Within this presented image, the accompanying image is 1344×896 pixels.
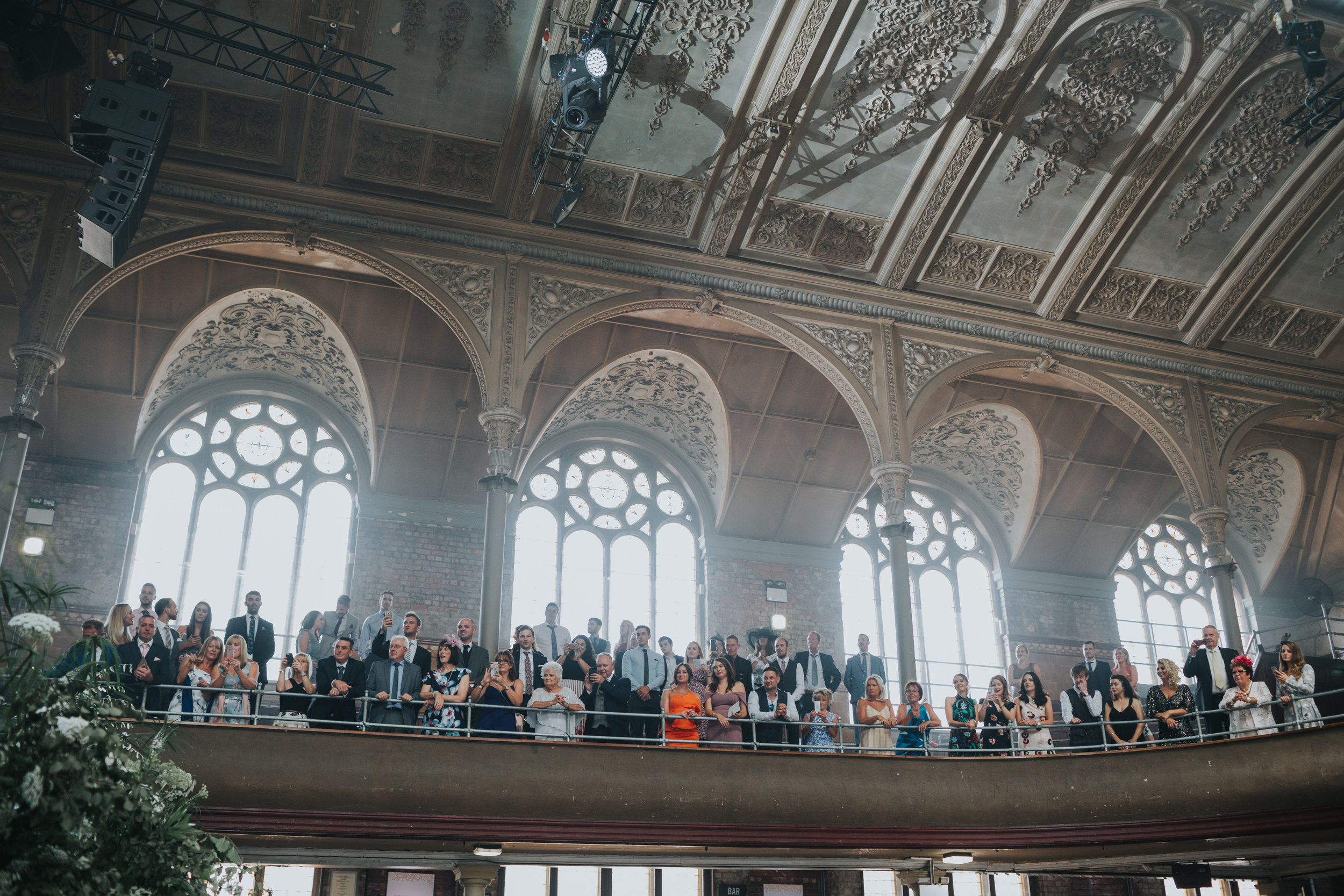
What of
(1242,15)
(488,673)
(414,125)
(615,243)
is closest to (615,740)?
(488,673)

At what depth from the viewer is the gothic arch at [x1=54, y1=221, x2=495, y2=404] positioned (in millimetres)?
11797

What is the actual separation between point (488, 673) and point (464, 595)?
542 cm

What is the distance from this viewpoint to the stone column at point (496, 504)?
11273 mm

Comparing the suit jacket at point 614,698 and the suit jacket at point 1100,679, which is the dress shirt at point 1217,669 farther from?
the suit jacket at point 614,698

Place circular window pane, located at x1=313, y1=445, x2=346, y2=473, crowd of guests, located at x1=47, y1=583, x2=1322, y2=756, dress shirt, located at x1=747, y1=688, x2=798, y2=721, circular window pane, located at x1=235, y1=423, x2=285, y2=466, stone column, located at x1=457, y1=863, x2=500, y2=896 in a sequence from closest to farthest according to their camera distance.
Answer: crowd of guests, located at x1=47, y1=583, x2=1322, y2=756 < stone column, located at x1=457, y1=863, x2=500, y2=896 < dress shirt, located at x1=747, y1=688, x2=798, y2=721 < circular window pane, located at x1=235, y1=423, x2=285, y2=466 < circular window pane, located at x1=313, y1=445, x2=346, y2=473

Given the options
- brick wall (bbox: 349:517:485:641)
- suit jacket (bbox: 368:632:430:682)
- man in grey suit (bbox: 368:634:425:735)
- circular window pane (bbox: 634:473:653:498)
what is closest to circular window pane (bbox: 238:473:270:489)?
brick wall (bbox: 349:517:485:641)

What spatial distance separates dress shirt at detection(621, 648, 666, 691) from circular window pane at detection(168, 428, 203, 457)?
24.3 ft

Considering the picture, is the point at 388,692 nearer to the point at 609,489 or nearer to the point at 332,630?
the point at 332,630

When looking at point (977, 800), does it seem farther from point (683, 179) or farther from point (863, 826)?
point (683, 179)

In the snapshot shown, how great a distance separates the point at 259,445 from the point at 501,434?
15.0ft

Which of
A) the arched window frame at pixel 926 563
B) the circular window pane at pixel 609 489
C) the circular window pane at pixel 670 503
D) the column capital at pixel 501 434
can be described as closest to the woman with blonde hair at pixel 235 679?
the column capital at pixel 501 434

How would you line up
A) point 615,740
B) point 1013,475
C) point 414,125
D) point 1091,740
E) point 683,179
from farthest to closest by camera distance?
1. point 1013,475
2. point 683,179
3. point 414,125
4. point 1091,740
5. point 615,740

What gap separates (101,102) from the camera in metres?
9.27

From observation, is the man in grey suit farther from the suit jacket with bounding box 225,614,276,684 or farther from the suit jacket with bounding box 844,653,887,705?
the suit jacket with bounding box 844,653,887,705
